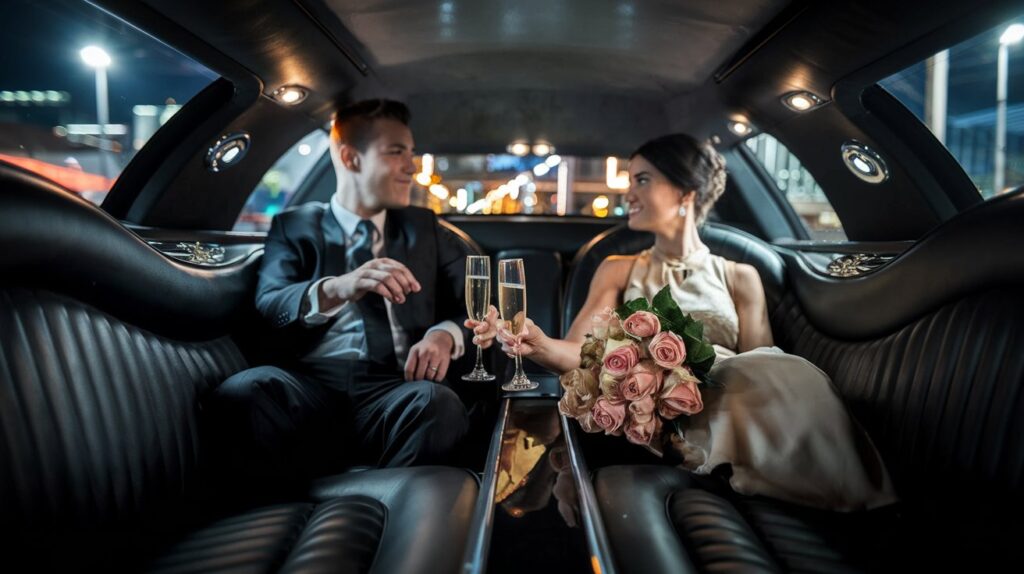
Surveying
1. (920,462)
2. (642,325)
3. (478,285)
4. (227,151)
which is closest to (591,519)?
(642,325)

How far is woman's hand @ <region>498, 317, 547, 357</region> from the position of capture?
1.53m

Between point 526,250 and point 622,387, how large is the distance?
1.52m

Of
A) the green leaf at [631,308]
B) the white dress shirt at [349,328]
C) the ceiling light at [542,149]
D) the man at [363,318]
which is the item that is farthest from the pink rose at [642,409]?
the ceiling light at [542,149]

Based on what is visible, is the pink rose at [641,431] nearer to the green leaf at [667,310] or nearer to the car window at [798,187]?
the green leaf at [667,310]

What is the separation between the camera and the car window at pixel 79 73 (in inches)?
68.1

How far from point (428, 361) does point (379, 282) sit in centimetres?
31

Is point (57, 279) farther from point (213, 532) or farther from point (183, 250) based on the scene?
point (183, 250)

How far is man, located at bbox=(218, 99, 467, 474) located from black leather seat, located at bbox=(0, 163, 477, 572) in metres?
0.18

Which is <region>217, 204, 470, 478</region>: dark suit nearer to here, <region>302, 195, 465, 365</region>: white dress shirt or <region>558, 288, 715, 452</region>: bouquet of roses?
<region>302, 195, 465, 365</region>: white dress shirt

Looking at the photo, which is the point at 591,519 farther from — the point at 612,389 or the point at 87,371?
the point at 87,371

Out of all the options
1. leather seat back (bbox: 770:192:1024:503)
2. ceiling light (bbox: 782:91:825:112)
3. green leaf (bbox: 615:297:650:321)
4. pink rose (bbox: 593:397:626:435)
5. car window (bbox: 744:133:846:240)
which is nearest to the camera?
leather seat back (bbox: 770:192:1024:503)

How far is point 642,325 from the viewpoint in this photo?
132 cm

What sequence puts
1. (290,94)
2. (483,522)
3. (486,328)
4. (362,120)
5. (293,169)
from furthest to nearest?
(293,169) < (290,94) < (362,120) < (486,328) < (483,522)

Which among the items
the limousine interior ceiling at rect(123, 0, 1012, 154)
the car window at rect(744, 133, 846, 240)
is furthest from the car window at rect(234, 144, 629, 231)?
the car window at rect(744, 133, 846, 240)
